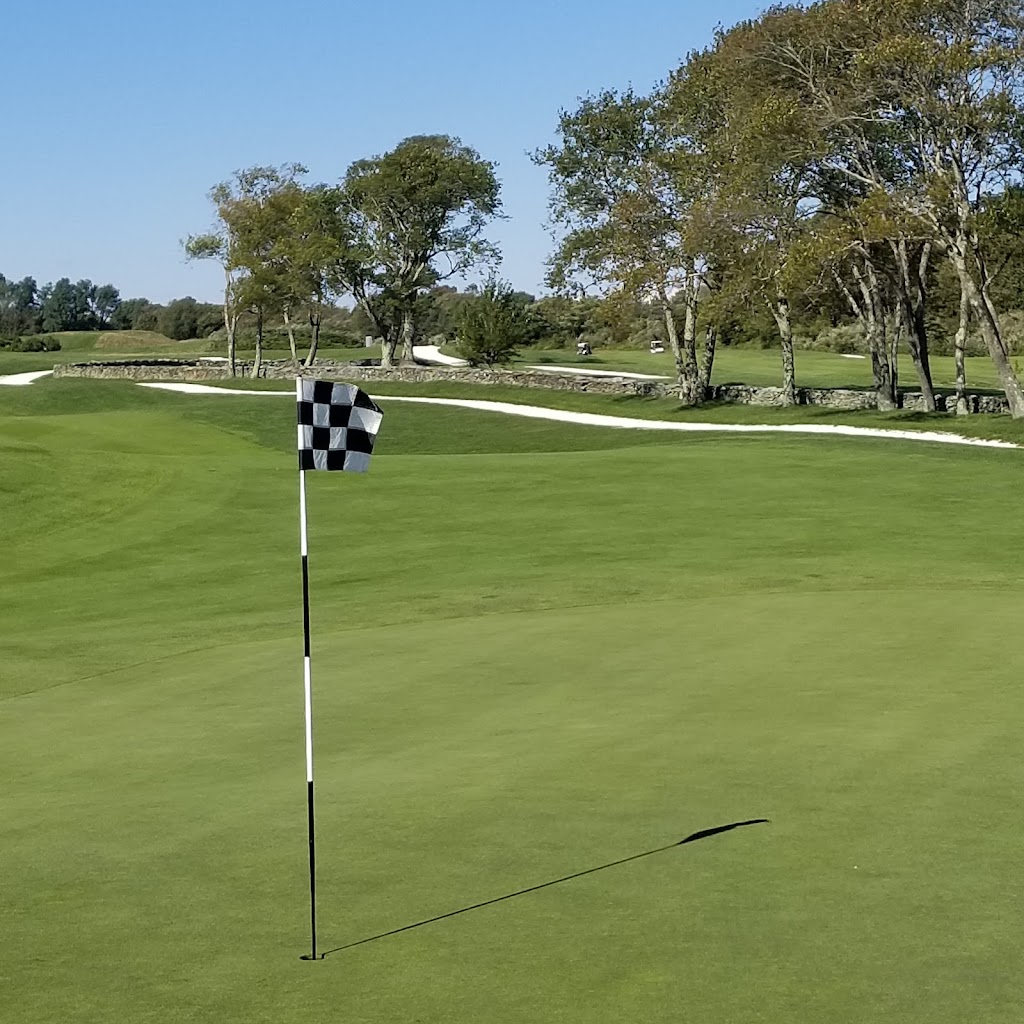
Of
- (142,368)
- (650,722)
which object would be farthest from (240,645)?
(142,368)

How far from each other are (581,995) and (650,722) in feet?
16.0

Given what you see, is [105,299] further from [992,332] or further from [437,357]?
[992,332]

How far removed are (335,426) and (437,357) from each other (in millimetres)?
83391

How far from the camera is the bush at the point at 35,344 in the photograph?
105 meters

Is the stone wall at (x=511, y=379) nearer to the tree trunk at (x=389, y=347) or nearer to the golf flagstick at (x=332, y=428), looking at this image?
the tree trunk at (x=389, y=347)

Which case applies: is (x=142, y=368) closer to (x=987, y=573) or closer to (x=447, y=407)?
(x=447, y=407)

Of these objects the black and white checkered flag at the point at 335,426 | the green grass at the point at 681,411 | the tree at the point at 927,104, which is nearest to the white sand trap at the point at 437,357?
the green grass at the point at 681,411

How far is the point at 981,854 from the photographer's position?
715 centimetres

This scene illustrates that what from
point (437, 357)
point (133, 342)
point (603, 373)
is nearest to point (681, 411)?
point (603, 373)

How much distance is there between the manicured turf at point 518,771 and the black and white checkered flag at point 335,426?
2.02 metres

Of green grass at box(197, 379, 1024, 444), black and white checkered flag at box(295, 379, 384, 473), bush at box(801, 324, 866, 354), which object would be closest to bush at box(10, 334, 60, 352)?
green grass at box(197, 379, 1024, 444)

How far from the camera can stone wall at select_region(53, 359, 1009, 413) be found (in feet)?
167

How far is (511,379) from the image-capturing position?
63.9 m

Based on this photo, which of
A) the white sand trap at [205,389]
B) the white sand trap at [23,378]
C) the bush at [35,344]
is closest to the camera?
the white sand trap at [205,389]
